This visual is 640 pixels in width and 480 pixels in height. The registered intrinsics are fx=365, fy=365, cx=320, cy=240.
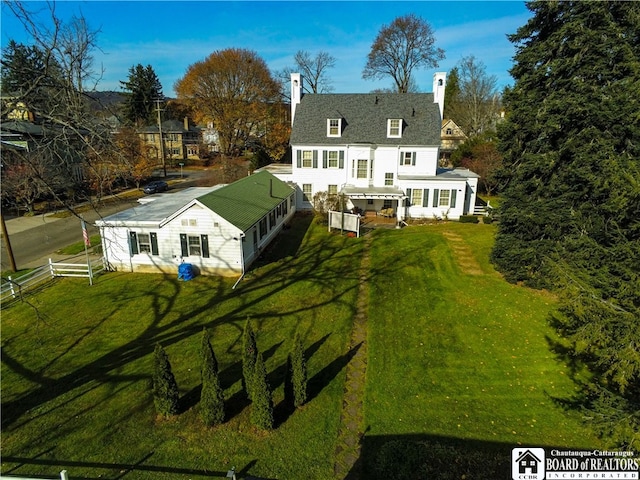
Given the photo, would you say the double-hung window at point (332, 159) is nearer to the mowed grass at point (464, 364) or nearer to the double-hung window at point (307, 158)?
the double-hung window at point (307, 158)

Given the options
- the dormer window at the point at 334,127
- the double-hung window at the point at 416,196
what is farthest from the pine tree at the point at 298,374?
the dormer window at the point at 334,127

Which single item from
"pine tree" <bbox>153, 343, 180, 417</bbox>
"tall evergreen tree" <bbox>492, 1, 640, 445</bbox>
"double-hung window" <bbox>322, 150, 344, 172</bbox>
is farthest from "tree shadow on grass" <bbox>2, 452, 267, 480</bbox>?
"double-hung window" <bbox>322, 150, 344, 172</bbox>

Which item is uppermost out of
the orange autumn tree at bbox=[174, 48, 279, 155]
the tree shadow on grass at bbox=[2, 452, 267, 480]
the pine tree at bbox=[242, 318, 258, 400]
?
the orange autumn tree at bbox=[174, 48, 279, 155]

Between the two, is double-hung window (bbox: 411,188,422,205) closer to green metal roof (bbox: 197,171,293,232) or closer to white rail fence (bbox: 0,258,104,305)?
green metal roof (bbox: 197,171,293,232)

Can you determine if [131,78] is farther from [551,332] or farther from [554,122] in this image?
[551,332]

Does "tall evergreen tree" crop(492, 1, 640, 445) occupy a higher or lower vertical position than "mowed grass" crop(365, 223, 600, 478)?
higher

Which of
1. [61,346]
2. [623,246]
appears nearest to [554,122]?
[623,246]
